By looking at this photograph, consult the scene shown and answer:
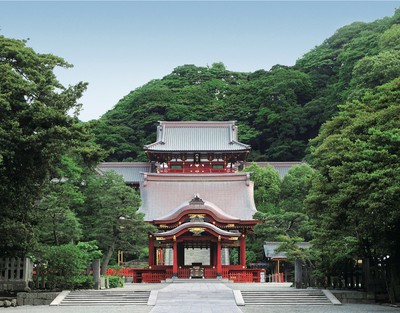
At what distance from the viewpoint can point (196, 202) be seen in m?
32.2

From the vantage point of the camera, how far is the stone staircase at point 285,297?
18844mm

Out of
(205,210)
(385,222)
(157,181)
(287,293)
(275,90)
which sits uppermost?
(275,90)

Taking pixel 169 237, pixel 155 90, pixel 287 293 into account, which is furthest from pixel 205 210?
pixel 155 90

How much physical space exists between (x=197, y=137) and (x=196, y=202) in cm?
1821

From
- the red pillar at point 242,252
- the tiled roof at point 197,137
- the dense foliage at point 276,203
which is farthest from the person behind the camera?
the tiled roof at point 197,137

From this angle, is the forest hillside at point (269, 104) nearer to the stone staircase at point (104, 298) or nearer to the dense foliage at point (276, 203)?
the dense foliage at point (276, 203)

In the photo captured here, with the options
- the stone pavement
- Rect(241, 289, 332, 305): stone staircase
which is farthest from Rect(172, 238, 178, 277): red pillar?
Rect(241, 289, 332, 305): stone staircase

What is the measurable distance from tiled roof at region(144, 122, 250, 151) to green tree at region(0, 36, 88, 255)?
26.7m

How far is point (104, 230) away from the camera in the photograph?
2830 cm

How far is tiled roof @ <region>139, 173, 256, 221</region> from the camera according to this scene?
3816 centimetres

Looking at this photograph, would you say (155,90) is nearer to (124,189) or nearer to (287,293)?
(124,189)

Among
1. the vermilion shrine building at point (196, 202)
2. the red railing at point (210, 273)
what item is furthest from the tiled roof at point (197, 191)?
the red railing at point (210, 273)

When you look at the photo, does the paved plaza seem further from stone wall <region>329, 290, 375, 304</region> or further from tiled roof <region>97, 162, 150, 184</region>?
tiled roof <region>97, 162, 150, 184</region>

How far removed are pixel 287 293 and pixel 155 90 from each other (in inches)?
2072
